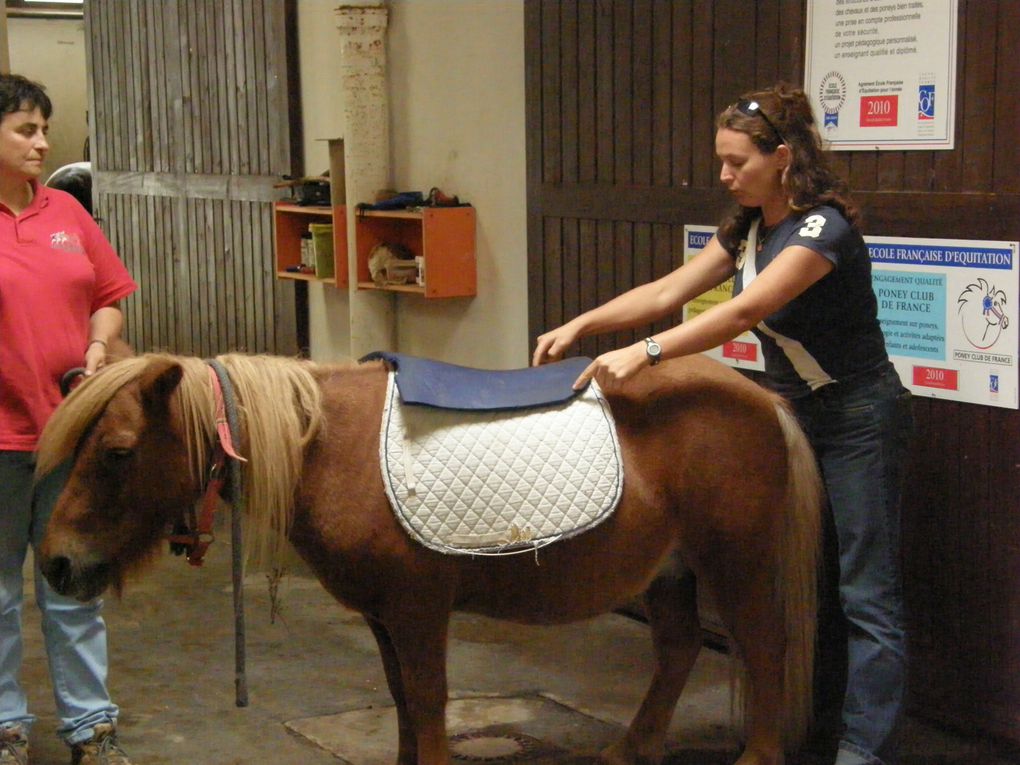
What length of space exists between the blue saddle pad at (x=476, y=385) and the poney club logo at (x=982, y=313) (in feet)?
3.16

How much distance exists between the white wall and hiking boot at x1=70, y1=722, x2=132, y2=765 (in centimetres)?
212

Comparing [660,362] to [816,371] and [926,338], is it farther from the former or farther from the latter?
[926,338]

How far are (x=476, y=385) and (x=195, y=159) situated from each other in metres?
4.70

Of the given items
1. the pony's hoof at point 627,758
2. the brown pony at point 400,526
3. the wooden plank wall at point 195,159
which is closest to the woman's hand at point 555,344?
the brown pony at point 400,526

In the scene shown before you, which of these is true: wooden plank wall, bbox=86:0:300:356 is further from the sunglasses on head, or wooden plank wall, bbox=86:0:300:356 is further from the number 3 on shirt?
the number 3 on shirt

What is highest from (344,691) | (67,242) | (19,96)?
(19,96)

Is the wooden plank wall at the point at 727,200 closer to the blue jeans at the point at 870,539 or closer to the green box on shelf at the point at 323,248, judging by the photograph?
the blue jeans at the point at 870,539

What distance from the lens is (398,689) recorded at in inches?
105

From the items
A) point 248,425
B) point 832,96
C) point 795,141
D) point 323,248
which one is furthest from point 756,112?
point 323,248

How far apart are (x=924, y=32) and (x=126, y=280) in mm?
1990

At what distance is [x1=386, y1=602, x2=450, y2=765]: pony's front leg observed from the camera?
2434mm

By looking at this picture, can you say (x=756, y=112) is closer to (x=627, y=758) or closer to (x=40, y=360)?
(x=627, y=758)

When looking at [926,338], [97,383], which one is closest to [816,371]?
[926,338]

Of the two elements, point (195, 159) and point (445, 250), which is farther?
point (195, 159)
